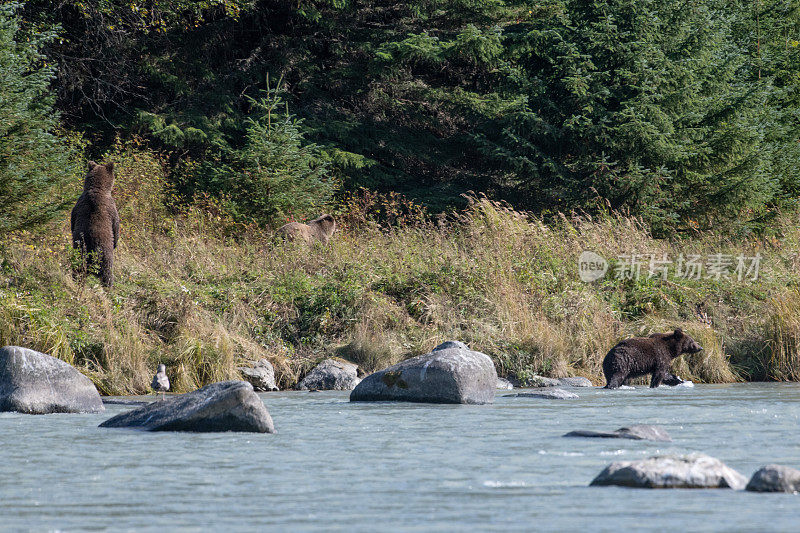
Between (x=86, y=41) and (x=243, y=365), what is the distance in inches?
633

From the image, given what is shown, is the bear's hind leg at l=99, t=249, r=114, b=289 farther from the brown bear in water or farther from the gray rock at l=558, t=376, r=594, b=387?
the gray rock at l=558, t=376, r=594, b=387

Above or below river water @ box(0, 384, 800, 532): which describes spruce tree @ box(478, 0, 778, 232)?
above

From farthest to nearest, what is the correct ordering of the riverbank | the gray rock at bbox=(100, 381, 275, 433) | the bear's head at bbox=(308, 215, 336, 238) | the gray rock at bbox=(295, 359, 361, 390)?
the bear's head at bbox=(308, 215, 336, 238) < the gray rock at bbox=(295, 359, 361, 390) < the riverbank < the gray rock at bbox=(100, 381, 275, 433)

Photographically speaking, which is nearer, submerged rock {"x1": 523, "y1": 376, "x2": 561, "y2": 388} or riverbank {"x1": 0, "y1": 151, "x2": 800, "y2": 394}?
riverbank {"x1": 0, "y1": 151, "x2": 800, "y2": 394}

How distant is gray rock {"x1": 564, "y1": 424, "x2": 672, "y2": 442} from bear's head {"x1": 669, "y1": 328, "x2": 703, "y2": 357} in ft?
16.4

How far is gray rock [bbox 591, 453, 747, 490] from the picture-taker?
5.68 metres

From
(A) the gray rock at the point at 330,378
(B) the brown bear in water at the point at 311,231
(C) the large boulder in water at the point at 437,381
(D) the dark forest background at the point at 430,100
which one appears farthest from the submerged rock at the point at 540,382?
(D) the dark forest background at the point at 430,100

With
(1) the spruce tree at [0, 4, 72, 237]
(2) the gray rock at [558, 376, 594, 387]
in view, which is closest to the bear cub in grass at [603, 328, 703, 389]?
(2) the gray rock at [558, 376, 594, 387]

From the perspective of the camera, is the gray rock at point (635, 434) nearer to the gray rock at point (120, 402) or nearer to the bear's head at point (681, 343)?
the bear's head at point (681, 343)

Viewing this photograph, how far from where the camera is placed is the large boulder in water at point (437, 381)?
10.8 m

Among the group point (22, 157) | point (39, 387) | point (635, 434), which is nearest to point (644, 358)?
point (635, 434)

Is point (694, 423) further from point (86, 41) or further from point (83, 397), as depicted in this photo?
point (86, 41)

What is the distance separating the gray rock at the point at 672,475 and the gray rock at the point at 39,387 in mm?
6135

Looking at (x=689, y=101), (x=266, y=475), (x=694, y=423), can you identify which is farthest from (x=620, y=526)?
(x=689, y=101)
